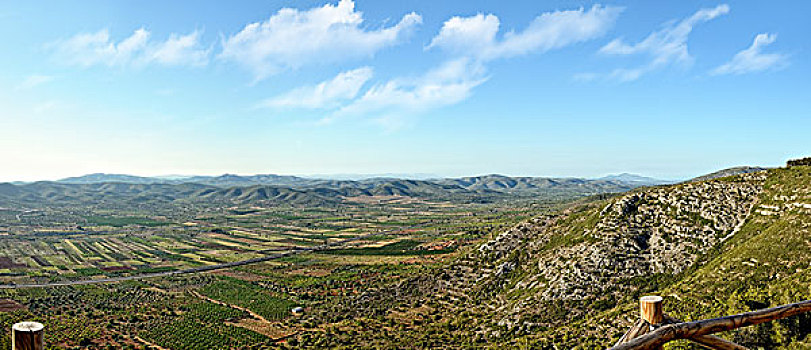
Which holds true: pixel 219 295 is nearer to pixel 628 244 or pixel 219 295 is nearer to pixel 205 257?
pixel 205 257

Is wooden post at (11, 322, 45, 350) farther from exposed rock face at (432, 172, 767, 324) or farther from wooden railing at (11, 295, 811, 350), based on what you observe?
exposed rock face at (432, 172, 767, 324)

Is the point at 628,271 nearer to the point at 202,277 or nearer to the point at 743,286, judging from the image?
the point at 743,286

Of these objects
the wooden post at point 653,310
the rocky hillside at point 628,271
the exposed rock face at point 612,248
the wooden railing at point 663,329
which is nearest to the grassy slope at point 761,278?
the rocky hillside at point 628,271

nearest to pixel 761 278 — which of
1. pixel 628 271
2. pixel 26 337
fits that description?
pixel 628 271

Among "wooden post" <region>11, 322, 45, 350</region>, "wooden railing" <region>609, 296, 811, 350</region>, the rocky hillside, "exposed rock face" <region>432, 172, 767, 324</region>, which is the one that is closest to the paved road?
the rocky hillside

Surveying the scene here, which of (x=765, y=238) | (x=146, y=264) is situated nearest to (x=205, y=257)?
(x=146, y=264)

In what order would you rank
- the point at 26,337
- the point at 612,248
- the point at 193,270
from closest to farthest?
the point at 26,337 → the point at 612,248 → the point at 193,270
